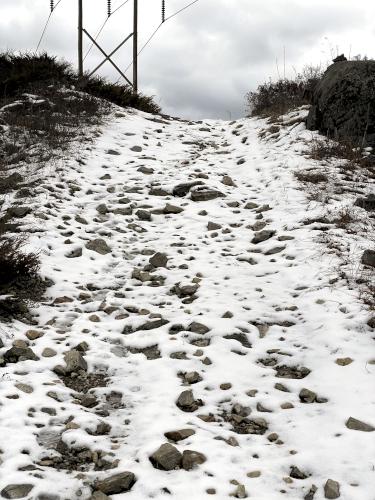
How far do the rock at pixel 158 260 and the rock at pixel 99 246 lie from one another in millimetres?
712

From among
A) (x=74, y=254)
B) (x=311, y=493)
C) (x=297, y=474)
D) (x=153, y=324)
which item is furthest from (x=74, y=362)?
(x=74, y=254)

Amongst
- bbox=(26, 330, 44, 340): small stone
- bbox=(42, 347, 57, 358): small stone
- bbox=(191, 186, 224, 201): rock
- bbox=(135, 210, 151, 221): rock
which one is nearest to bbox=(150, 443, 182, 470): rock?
bbox=(42, 347, 57, 358): small stone

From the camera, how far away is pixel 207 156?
34.6 feet

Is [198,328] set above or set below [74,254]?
below

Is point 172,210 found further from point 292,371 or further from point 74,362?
point 292,371

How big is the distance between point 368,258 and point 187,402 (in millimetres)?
2653

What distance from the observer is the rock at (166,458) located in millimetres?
2812

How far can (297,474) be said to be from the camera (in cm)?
271

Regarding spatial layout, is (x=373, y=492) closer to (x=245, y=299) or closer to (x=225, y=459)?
(x=225, y=459)

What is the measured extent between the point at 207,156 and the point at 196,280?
5.75 m

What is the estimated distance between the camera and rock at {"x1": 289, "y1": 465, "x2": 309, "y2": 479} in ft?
8.86

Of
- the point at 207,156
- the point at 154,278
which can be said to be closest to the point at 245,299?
the point at 154,278

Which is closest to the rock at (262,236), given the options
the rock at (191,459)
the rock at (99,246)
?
the rock at (99,246)

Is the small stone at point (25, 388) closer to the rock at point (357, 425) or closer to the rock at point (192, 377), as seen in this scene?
the rock at point (192, 377)
